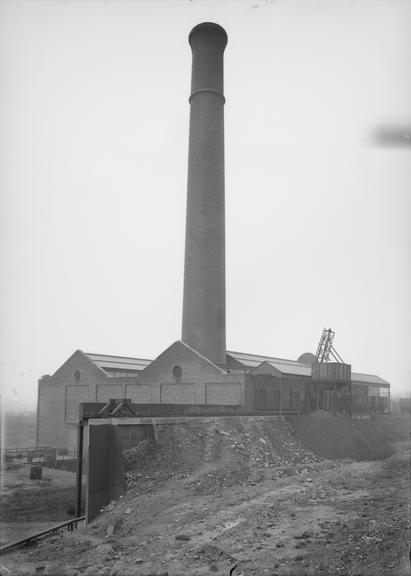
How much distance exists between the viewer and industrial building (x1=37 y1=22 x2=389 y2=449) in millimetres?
31047

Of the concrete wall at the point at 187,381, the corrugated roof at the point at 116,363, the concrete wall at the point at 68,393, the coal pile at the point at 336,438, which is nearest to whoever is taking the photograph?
the coal pile at the point at 336,438

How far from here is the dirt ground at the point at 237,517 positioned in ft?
37.5

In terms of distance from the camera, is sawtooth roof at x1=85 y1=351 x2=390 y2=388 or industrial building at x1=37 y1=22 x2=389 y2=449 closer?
industrial building at x1=37 y1=22 x2=389 y2=449

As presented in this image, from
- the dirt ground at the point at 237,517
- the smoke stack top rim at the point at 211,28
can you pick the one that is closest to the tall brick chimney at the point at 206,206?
the smoke stack top rim at the point at 211,28

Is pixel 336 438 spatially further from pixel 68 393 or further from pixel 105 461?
pixel 68 393

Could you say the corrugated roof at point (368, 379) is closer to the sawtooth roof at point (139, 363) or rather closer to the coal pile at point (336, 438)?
the sawtooth roof at point (139, 363)

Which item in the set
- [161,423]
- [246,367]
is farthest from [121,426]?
[246,367]

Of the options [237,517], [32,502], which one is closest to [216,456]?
[237,517]

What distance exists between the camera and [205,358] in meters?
31.0

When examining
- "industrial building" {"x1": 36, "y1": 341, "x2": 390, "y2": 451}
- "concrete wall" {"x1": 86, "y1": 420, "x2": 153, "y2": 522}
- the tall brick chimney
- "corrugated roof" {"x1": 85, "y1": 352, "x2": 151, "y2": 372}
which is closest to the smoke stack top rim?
the tall brick chimney

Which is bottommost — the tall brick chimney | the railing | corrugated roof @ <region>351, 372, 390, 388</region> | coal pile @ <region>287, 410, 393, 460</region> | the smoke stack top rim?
the railing

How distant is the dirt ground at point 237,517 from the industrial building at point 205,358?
6.87m

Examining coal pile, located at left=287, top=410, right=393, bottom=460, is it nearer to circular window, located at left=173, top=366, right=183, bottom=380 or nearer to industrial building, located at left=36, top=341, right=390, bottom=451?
industrial building, located at left=36, top=341, right=390, bottom=451

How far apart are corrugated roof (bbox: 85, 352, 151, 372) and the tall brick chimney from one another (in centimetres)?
653
